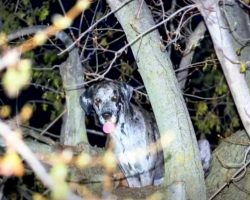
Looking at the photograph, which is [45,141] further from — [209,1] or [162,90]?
[209,1]

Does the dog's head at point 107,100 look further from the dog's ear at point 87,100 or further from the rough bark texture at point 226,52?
the rough bark texture at point 226,52

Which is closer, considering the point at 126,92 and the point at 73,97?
the point at 126,92

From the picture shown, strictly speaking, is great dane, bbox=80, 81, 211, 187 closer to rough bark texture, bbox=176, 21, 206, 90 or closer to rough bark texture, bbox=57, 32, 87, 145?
rough bark texture, bbox=57, 32, 87, 145

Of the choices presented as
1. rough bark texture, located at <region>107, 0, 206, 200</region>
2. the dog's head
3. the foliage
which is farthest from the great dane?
the foliage

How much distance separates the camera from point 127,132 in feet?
12.2

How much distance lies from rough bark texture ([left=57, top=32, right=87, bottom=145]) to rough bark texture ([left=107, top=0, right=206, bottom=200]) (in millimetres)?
759

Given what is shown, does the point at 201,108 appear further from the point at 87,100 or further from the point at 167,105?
the point at 167,105

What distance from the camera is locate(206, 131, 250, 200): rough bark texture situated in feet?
11.6

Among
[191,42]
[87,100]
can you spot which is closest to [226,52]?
[87,100]

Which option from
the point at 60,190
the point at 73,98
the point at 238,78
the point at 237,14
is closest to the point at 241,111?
the point at 238,78

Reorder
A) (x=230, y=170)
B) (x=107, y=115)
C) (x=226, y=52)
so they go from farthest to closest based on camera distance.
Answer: (x=107, y=115), (x=230, y=170), (x=226, y=52)

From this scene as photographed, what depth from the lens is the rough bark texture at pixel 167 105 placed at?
3225 mm

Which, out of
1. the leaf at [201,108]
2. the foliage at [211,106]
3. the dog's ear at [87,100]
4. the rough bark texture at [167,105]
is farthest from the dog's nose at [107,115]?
the leaf at [201,108]

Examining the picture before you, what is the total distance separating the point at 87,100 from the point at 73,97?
0.60ft
